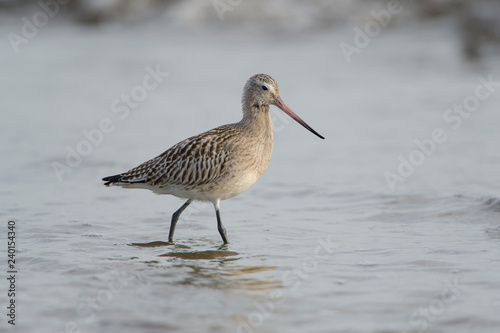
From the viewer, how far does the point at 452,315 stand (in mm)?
5512

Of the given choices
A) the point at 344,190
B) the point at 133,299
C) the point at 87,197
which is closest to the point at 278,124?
the point at 344,190

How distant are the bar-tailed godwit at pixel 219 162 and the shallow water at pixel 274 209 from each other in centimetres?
54

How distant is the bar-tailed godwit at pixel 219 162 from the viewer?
299 inches

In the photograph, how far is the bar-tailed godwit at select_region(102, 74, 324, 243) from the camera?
758 cm

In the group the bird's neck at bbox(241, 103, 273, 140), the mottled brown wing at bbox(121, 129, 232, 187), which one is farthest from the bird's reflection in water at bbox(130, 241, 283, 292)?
the bird's neck at bbox(241, 103, 273, 140)

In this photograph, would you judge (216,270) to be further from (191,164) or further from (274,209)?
(274,209)

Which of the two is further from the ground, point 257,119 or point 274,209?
point 257,119

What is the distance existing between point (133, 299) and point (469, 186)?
5230 millimetres

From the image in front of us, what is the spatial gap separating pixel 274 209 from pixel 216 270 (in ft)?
7.70

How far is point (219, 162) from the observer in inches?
298

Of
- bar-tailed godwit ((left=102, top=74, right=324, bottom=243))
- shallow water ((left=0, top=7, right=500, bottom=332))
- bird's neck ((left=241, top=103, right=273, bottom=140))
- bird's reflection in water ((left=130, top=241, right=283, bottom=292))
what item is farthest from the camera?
bird's neck ((left=241, top=103, right=273, bottom=140))

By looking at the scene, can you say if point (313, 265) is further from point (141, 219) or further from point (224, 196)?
point (141, 219)

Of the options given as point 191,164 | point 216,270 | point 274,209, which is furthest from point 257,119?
point 216,270

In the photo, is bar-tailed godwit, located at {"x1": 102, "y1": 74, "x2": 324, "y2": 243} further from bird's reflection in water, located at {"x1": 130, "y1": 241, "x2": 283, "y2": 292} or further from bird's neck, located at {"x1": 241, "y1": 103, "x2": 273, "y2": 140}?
bird's reflection in water, located at {"x1": 130, "y1": 241, "x2": 283, "y2": 292}
